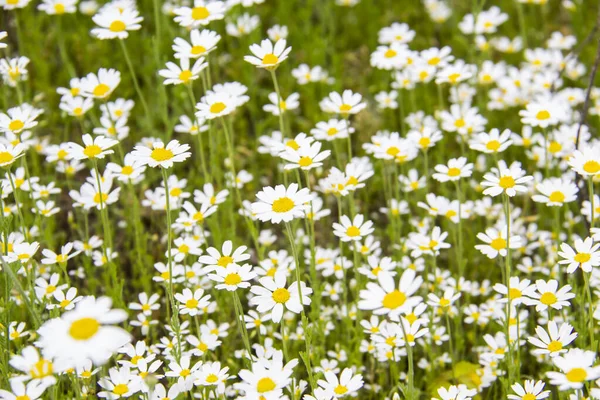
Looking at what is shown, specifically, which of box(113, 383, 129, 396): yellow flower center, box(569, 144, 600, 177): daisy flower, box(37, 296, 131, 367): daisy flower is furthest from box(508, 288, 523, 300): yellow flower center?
box(37, 296, 131, 367): daisy flower

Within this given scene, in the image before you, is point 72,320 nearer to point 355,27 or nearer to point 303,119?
point 303,119

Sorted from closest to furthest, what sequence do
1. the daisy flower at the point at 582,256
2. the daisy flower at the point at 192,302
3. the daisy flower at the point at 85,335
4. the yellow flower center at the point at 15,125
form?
the daisy flower at the point at 85,335 < the daisy flower at the point at 582,256 < the daisy flower at the point at 192,302 < the yellow flower center at the point at 15,125

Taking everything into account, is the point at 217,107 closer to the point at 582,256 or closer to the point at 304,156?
the point at 304,156

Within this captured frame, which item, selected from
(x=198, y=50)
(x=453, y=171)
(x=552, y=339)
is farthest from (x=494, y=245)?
(x=198, y=50)

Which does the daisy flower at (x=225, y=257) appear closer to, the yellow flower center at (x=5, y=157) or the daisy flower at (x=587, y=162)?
the yellow flower center at (x=5, y=157)

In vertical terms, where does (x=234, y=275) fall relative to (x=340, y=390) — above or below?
above

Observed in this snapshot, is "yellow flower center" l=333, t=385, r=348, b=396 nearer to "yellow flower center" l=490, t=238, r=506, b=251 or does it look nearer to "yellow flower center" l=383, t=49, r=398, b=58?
"yellow flower center" l=490, t=238, r=506, b=251

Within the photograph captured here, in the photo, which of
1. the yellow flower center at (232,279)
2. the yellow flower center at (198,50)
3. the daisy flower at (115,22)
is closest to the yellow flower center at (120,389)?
the yellow flower center at (232,279)
